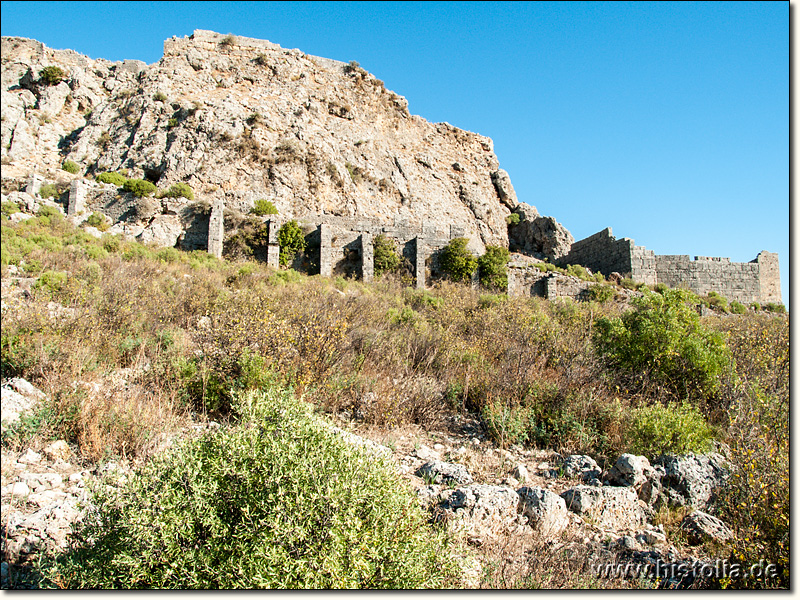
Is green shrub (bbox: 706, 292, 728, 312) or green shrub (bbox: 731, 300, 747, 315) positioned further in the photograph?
green shrub (bbox: 731, 300, 747, 315)

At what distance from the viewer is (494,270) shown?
62.5 ft

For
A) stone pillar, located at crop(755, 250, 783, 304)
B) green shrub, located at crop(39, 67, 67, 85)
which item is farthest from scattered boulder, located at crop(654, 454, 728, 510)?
green shrub, located at crop(39, 67, 67, 85)

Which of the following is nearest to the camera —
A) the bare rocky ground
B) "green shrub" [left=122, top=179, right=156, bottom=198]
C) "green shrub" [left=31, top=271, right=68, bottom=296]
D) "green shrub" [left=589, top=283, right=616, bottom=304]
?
the bare rocky ground

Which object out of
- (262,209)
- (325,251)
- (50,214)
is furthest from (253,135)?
(50,214)

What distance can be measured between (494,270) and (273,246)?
30.7 ft

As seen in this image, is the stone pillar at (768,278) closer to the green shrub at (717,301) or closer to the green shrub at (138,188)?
the green shrub at (717,301)

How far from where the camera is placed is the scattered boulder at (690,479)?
12.7ft

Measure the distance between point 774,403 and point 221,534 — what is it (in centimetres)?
559

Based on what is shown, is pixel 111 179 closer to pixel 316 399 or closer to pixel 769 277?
pixel 316 399

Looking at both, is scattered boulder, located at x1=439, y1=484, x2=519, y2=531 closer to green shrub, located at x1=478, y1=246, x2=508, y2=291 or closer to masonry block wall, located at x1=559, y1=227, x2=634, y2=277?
green shrub, located at x1=478, y1=246, x2=508, y2=291

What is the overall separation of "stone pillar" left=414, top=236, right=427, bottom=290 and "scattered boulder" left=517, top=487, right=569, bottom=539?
1561 cm

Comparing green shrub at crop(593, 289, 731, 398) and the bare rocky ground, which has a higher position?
green shrub at crop(593, 289, 731, 398)

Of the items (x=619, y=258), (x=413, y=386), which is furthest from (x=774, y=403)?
(x=619, y=258)

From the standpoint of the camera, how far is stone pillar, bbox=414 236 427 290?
19.2m
